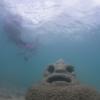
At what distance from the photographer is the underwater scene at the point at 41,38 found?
1128 cm

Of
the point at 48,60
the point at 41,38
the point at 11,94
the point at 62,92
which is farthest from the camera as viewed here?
the point at 48,60

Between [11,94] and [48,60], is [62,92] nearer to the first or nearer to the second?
[11,94]

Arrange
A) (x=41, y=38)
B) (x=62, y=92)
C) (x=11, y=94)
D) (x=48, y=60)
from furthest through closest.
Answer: (x=48, y=60)
(x=41, y=38)
(x=11, y=94)
(x=62, y=92)

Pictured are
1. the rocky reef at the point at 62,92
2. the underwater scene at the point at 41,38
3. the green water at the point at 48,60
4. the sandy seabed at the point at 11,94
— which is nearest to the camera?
the rocky reef at the point at 62,92

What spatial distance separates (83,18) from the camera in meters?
12.2

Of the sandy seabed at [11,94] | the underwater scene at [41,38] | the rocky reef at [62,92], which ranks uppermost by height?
the underwater scene at [41,38]

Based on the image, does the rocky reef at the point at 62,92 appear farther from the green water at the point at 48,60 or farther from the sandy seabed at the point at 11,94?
the green water at the point at 48,60

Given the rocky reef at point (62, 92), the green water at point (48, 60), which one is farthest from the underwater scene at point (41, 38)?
the rocky reef at point (62, 92)

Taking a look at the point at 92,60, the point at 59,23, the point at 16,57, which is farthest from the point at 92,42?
the point at 16,57

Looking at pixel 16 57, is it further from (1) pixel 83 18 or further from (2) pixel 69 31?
(1) pixel 83 18

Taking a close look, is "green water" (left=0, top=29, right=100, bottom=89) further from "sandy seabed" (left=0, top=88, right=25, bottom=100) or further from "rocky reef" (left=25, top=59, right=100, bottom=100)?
"rocky reef" (left=25, top=59, right=100, bottom=100)

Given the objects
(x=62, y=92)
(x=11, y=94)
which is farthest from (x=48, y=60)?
(x=62, y=92)

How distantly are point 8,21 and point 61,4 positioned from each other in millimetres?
2033

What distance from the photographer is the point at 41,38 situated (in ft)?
44.0
